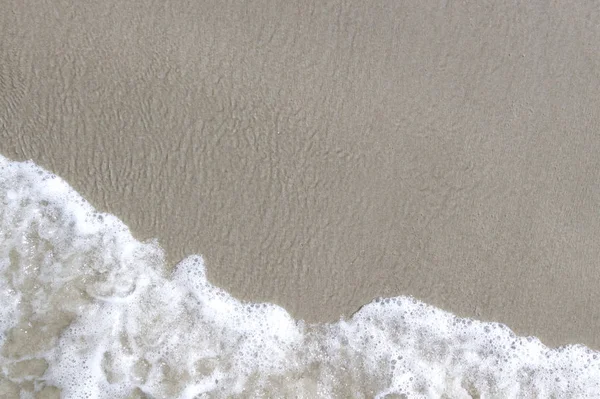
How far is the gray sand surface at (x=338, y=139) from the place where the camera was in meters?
3.17

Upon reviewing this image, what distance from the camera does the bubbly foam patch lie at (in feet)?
10.5

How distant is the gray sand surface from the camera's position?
3170 millimetres

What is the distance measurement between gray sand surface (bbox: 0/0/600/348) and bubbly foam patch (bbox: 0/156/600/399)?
5.0 inches

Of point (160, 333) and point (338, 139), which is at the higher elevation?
point (338, 139)

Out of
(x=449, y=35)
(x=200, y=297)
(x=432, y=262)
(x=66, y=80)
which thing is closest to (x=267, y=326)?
(x=200, y=297)

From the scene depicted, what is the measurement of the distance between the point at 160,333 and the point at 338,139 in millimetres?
1760

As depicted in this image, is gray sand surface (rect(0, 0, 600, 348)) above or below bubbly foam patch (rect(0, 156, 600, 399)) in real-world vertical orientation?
above

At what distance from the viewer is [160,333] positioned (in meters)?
3.22

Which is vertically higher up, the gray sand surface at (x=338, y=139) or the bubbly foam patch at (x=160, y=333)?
the gray sand surface at (x=338, y=139)

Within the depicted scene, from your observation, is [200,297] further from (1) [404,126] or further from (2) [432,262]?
(1) [404,126]

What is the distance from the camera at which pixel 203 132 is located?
3193 millimetres

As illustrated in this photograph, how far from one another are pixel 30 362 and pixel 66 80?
186 centimetres

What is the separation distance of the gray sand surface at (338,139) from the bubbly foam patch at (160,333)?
0.42 feet

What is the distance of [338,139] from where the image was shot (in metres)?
3.22
